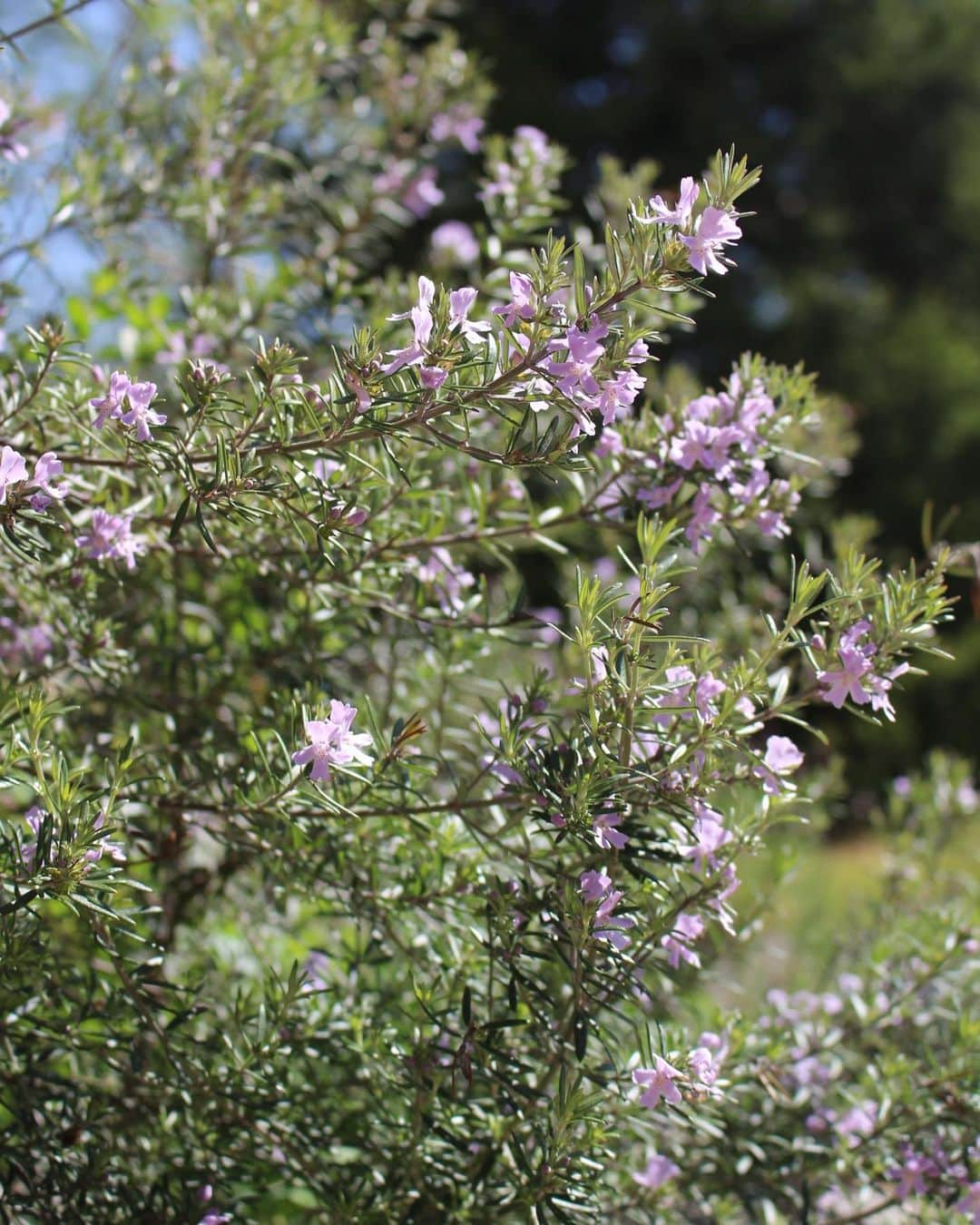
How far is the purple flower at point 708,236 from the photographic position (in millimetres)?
1210

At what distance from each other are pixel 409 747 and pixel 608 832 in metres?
0.33

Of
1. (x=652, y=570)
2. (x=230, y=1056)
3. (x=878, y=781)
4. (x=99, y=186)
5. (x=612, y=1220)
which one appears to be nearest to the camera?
(x=652, y=570)

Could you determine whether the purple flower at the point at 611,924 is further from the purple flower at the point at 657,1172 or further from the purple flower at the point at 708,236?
the purple flower at the point at 708,236

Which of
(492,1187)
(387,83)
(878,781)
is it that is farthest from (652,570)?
(878,781)

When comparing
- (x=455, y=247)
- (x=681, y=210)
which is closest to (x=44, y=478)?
(x=681, y=210)

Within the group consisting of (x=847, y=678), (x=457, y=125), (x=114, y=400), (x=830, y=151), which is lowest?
(x=847, y=678)

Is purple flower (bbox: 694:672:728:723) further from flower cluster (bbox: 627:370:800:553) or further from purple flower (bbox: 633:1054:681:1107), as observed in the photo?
purple flower (bbox: 633:1054:681:1107)

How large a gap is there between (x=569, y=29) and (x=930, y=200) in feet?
15.4

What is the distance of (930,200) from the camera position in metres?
13.4

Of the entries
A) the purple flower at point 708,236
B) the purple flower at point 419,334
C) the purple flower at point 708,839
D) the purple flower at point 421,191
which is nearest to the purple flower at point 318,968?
the purple flower at point 708,839

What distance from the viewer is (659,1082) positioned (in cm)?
138

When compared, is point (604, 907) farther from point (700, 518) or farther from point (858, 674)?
point (700, 518)

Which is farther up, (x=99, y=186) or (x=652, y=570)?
(x=99, y=186)

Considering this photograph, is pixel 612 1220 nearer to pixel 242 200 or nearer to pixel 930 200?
pixel 242 200
